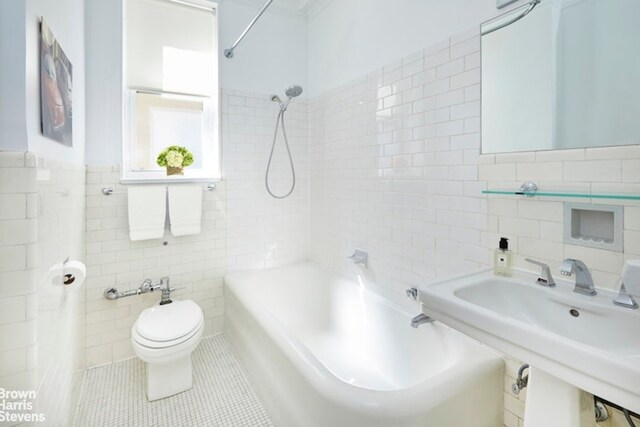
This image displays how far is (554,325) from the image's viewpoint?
3.68ft

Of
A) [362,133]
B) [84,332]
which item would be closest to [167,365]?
[84,332]

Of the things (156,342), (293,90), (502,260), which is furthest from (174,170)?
(502,260)

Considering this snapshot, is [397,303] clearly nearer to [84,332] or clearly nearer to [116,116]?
[84,332]

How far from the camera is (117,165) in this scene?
220 cm

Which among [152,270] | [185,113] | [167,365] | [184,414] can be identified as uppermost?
[185,113]

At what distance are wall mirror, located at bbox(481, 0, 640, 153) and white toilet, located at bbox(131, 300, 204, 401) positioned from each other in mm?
1922

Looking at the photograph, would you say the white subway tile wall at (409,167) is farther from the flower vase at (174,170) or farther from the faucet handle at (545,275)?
the flower vase at (174,170)

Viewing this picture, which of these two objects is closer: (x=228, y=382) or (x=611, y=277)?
(x=611, y=277)

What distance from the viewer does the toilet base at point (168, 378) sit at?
6.26 ft

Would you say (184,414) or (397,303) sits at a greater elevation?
(397,303)

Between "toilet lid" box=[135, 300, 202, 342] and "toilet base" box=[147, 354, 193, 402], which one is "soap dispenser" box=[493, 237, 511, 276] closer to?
"toilet lid" box=[135, 300, 202, 342]

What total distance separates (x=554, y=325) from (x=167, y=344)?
1.86 m

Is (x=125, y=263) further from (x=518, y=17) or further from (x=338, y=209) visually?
(x=518, y=17)

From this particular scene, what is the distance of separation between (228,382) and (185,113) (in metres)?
2.03
